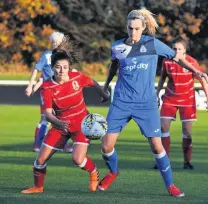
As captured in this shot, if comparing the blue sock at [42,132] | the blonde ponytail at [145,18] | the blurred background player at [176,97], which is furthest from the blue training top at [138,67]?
the blue sock at [42,132]

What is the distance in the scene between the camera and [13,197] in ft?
34.0

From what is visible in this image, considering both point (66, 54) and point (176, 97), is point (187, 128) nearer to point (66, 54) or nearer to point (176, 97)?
point (176, 97)

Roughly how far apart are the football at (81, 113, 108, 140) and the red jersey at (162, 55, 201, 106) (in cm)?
346

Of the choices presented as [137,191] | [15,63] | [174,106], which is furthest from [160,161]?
[15,63]

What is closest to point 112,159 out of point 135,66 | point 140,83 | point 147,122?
point 147,122

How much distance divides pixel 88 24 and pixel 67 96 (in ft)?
117

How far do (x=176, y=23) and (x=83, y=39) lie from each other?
14.6 feet

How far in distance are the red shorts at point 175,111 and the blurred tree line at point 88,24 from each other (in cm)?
2967

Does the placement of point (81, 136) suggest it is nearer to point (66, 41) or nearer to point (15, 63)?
point (66, 41)

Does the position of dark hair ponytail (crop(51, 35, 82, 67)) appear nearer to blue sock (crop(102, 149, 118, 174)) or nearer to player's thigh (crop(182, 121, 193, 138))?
blue sock (crop(102, 149, 118, 174))

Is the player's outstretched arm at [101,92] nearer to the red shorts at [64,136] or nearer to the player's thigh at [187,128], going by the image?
the red shorts at [64,136]

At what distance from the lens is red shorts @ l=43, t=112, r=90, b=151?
10828mm

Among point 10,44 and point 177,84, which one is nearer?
point 177,84

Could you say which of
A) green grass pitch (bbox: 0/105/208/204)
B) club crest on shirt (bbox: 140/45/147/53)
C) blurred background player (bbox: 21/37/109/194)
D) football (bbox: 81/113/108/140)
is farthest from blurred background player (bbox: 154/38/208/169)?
football (bbox: 81/113/108/140)
